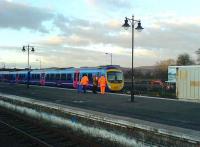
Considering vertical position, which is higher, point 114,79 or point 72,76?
point 72,76

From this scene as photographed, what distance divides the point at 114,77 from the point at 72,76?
7580 millimetres

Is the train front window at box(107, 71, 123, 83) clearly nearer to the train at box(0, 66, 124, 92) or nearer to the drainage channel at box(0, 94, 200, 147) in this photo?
the train at box(0, 66, 124, 92)

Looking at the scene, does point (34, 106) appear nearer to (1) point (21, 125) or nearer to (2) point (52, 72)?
(1) point (21, 125)

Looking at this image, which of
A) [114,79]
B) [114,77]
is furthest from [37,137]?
[114,77]

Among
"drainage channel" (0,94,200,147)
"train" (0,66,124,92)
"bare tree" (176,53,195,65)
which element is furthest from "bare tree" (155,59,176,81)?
"drainage channel" (0,94,200,147)

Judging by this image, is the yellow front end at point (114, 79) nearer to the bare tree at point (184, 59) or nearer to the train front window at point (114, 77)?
the train front window at point (114, 77)

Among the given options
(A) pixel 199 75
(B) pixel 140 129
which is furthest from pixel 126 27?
(B) pixel 140 129

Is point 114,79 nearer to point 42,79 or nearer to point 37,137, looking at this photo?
point 42,79

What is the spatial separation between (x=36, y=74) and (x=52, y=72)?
849 centimetres

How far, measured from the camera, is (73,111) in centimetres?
1767

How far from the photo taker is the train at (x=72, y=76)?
42031 millimetres

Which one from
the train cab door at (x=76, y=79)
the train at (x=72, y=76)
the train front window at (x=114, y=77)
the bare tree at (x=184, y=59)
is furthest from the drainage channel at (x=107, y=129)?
the bare tree at (x=184, y=59)

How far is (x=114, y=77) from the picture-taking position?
42500mm

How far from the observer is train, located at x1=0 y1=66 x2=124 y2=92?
4203 centimetres
